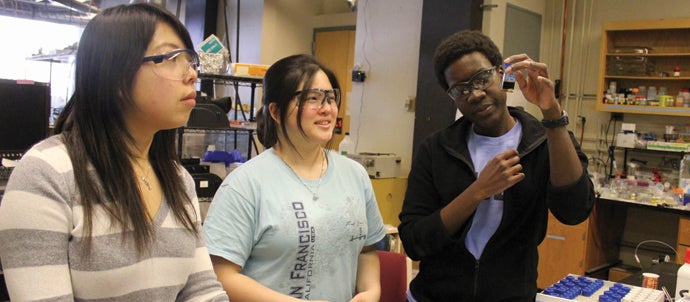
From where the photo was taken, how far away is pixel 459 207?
144 centimetres

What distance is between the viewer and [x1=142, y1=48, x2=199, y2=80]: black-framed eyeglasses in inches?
38.9

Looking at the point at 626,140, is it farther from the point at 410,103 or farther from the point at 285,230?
the point at 285,230

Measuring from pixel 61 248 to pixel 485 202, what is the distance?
103 centimetres

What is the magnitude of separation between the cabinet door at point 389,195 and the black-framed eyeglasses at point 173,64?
12.0 feet

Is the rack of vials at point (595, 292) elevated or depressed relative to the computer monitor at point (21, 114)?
depressed

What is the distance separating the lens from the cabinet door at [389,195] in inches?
184

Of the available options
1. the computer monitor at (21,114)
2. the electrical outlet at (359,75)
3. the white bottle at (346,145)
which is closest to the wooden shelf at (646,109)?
the electrical outlet at (359,75)

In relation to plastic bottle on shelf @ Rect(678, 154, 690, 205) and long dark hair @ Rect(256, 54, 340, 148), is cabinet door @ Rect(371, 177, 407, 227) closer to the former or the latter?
plastic bottle on shelf @ Rect(678, 154, 690, 205)

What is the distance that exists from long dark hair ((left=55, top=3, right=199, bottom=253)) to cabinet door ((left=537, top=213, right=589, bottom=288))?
384cm

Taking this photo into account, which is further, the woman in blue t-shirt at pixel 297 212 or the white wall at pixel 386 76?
the white wall at pixel 386 76

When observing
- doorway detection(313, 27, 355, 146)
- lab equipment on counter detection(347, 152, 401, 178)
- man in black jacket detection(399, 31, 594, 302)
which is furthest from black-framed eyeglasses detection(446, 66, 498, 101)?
doorway detection(313, 27, 355, 146)

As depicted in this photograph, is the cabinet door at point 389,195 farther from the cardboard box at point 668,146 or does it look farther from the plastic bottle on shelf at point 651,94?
the plastic bottle on shelf at point 651,94

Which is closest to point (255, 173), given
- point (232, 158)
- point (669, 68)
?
point (232, 158)

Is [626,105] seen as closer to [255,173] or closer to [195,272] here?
[255,173]
